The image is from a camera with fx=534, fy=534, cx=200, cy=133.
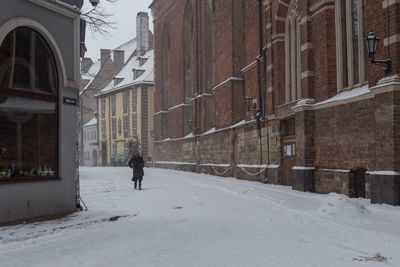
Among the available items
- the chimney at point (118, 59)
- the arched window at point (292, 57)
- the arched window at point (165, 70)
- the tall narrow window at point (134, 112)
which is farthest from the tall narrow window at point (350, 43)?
the chimney at point (118, 59)

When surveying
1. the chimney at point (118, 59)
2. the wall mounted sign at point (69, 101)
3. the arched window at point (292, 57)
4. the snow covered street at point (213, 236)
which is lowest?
the snow covered street at point (213, 236)

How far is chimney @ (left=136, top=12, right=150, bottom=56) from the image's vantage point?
64.6 meters

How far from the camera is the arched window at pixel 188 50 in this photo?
134ft

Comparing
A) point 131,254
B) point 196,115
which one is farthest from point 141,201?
point 196,115

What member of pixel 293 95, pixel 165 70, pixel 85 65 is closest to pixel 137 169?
pixel 293 95

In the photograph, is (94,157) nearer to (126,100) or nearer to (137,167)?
(126,100)

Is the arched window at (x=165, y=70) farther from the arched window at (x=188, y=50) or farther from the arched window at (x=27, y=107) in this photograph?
the arched window at (x=27, y=107)

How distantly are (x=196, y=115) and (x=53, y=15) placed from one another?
25.3 metres

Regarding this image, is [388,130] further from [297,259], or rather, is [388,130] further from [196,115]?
[196,115]

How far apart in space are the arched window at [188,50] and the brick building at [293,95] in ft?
0.27

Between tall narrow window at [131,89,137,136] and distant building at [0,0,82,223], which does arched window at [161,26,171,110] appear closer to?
tall narrow window at [131,89,137,136]

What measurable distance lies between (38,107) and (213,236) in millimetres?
5288

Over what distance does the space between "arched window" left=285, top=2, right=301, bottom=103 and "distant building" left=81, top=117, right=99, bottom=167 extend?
50433mm

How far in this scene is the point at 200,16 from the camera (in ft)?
121
